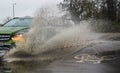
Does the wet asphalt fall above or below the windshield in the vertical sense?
below

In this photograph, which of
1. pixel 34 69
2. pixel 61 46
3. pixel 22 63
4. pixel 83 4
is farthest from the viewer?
pixel 83 4

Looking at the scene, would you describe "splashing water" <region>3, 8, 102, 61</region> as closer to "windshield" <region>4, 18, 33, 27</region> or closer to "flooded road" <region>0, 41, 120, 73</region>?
"windshield" <region>4, 18, 33, 27</region>

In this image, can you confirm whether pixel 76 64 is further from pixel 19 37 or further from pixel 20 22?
pixel 20 22

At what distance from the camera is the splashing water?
13680 mm

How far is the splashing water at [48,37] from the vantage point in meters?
13.7

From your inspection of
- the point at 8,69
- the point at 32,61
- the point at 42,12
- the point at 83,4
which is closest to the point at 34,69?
the point at 8,69

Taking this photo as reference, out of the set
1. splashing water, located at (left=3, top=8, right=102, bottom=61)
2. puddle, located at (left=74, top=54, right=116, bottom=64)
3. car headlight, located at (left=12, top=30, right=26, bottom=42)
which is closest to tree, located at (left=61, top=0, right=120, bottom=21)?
splashing water, located at (left=3, top=8, right=102, bottom=61)

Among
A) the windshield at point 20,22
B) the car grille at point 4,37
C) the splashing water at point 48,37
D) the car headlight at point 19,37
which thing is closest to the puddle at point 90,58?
the splashing water at point 48,37

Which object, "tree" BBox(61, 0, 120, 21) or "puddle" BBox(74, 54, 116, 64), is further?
"tree" BBox(61, 0, 120, 21)

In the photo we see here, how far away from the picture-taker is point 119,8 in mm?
45594

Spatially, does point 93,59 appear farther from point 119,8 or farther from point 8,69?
point 119,8

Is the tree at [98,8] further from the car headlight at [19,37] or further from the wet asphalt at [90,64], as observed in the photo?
the car headlight at [19,37]

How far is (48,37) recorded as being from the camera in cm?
1452

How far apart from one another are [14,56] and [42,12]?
2.66 metres
